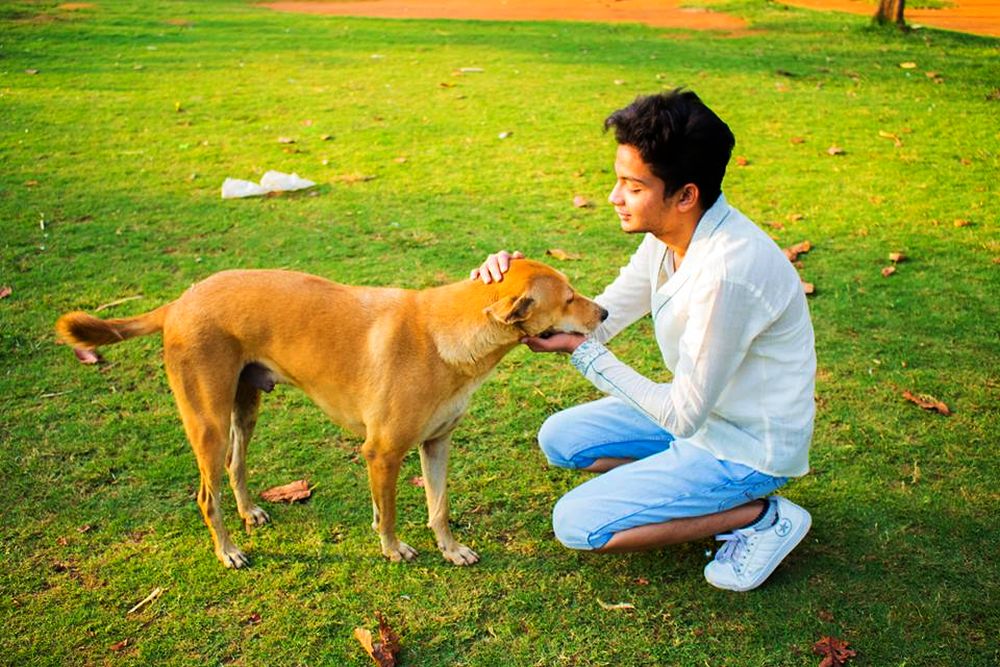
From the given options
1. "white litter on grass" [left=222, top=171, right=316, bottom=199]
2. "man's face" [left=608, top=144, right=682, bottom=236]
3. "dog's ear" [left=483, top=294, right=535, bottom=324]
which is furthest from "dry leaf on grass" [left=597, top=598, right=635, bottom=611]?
"white litter on grass" [left=222, top=171, right=316, bottom=199]

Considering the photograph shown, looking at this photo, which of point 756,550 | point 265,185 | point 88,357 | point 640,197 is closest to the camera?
point 640,197

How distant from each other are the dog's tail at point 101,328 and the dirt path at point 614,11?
15.2 m

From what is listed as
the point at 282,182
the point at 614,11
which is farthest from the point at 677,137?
the point at 614,11

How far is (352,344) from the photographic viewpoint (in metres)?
4.05

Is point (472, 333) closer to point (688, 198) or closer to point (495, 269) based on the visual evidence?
point (495, 269)

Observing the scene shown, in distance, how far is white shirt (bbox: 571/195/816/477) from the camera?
361 cm

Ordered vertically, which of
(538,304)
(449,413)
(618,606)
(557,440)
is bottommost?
(618,606)

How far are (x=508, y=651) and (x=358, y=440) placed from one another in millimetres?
1835

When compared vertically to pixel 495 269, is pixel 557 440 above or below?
below

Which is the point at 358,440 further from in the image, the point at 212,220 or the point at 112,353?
the point at 212,220

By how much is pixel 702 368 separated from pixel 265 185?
617 cm

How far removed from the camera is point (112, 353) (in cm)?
594

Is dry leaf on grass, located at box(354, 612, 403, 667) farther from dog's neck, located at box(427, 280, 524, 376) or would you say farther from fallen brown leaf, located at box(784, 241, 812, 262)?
fallen brown leaf, located at box(784, 241, 812, 262)

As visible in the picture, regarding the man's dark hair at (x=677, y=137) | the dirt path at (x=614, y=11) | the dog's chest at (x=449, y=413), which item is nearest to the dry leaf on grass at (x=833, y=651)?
the dog's chest at (x=449, y=413)
